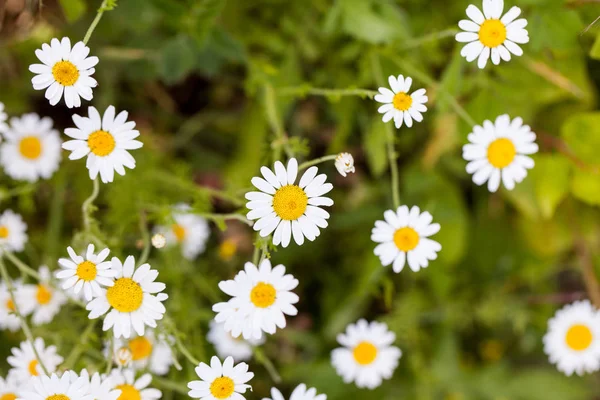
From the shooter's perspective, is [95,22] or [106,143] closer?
[95,22]

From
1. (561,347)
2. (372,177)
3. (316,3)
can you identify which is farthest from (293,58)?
(561,347)

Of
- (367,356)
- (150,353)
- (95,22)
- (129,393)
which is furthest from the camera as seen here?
(367,356)

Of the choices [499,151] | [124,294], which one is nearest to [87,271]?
[124,294]

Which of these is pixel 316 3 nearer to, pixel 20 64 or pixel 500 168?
pixel 500 168

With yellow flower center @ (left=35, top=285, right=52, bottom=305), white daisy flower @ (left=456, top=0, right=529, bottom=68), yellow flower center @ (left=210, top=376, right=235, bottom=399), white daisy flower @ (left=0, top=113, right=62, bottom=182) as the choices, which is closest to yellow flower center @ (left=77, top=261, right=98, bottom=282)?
yellow flower center @ (left=210, top=376, right=235, bottom=399)

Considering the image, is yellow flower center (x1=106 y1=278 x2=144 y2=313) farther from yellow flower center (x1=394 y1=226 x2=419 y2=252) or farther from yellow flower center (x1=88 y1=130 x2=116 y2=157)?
yellow flower center (x1=394 y1=226 x2=419 y2=252)

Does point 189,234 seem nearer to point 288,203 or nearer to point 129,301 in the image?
point 129,301

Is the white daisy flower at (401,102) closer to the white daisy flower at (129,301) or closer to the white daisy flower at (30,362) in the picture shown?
the white daisy flower at (129,301)
